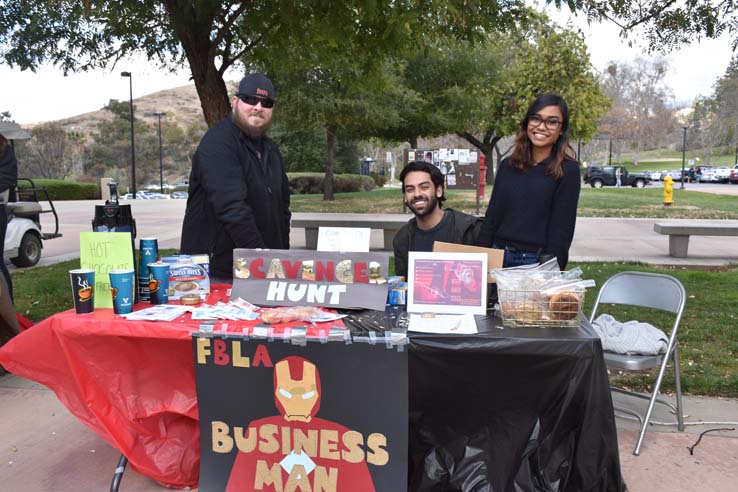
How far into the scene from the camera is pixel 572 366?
2254 millimetres

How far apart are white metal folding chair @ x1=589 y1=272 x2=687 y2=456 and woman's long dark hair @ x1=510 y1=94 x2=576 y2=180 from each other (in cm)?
97

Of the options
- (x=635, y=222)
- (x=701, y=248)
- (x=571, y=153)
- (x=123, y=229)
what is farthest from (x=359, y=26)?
(x=635, y=222)

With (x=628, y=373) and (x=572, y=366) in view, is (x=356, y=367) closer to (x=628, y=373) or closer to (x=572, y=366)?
(x=572, y=366)

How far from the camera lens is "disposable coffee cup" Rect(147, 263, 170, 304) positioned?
270 centimetres

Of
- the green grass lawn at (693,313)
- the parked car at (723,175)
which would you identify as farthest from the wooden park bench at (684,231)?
the parked car at (723,175)

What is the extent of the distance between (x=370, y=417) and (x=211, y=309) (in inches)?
32.9

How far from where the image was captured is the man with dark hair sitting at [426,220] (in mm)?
3066

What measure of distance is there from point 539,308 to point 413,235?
1.04 m

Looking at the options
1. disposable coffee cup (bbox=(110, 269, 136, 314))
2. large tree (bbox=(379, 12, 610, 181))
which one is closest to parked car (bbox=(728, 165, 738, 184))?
large tree (bbox=(379, 12, 610, 181))

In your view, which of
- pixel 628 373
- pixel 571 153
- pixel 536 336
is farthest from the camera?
pixel 628 373

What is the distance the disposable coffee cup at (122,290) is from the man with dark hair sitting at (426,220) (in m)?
1.35

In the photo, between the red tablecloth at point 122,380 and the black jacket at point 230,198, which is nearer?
the red tablecloth at point 122,380

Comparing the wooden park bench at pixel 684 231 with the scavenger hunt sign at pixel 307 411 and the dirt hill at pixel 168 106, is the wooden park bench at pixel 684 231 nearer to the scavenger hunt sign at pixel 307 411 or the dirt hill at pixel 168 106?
the scavenger hunt sign at pixel 307 411

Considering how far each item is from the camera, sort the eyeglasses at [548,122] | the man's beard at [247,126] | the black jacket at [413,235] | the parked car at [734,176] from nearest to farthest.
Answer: the eyeglasses at [548,122], the man's beard at [247,126], the black jacket at [413,235], the parked car at [734,176]
